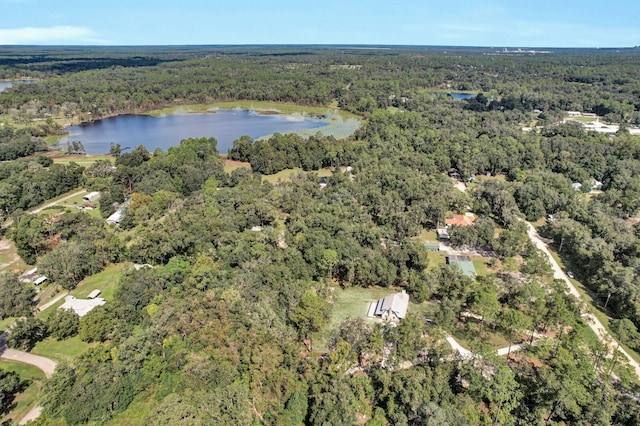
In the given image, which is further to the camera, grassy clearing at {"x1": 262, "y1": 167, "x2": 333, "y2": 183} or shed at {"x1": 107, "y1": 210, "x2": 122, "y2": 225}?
grassy clearing at {"x1": 262, "y1": 167, "x2": 333, "y2": 183}

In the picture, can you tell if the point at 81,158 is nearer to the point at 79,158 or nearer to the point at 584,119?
the point at 79,158

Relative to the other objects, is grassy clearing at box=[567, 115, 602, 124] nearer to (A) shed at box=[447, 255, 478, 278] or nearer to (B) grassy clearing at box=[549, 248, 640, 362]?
(B) grassy clearing at box=[549, 248, 640, 362]

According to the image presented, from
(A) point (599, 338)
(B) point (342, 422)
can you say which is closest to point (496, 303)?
(A) point (599, 338)

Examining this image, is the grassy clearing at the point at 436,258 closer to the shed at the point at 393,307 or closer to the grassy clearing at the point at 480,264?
the grassy clearing at the point at 480,264

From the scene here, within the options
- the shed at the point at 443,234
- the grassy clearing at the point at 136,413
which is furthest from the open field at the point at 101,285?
the shed at the point at 443,234

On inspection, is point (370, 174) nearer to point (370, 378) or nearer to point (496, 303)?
point (496, 303)

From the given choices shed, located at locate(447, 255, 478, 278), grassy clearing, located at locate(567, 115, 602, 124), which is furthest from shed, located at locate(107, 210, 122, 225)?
grassy clearing, located at locate(567, 115, 602, 124)

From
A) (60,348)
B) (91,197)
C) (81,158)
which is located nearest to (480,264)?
(60,348)
